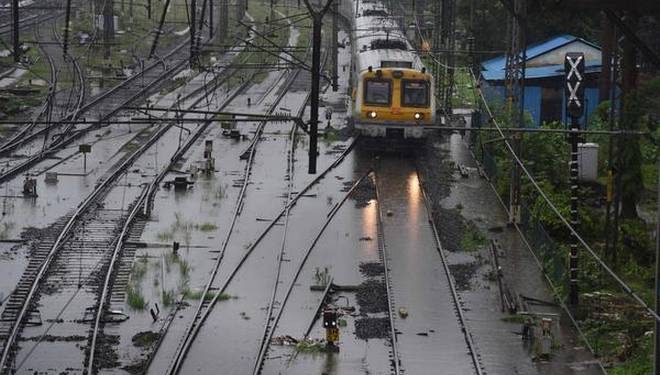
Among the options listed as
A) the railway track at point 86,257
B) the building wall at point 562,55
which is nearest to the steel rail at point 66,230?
the railway track at point 86,257

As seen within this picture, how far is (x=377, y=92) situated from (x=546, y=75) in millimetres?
6775

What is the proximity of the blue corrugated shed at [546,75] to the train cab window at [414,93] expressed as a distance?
4.13m

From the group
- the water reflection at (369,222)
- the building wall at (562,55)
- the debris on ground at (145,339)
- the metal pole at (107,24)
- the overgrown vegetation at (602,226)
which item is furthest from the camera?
the metal pole at (107,24)

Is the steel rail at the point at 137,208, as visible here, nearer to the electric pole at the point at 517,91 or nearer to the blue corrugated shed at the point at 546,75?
→ the electric pole at the point at 517,91

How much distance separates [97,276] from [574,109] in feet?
25.3

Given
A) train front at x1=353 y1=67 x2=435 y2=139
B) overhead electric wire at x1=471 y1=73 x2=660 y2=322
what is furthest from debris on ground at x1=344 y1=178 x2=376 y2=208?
overhead electric wire at x1=471 y1=73 x2=660 y2=322

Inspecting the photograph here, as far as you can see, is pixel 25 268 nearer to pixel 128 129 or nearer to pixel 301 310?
pixel 301 310

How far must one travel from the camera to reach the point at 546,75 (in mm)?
38000

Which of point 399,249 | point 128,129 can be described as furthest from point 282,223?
point 128,129

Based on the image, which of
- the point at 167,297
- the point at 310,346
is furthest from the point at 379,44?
the point at 310,346

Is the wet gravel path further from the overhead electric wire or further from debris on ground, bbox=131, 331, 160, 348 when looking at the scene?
debris on ground, bbox=131, 331, 160, 348

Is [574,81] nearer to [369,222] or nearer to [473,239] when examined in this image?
[473,239]

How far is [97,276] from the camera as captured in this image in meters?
21.5

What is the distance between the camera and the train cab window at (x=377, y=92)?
109ft
